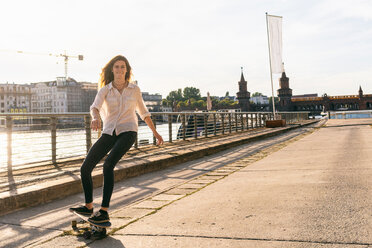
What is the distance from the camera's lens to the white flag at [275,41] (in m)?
22.5

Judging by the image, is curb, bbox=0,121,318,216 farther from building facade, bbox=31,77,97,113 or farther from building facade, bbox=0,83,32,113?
building facade, bbox=0,83,32,113

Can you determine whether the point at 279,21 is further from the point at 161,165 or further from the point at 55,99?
the point at 55,99

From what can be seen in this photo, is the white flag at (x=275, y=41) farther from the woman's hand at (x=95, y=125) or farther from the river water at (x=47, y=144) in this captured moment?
the woman's hand at (x=95, y=125)

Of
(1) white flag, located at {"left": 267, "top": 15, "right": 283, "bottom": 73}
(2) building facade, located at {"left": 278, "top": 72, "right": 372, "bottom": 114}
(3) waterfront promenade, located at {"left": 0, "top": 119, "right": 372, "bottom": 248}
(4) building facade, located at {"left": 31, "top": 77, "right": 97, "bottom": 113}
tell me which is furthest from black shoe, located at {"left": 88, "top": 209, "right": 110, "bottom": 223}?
(2) building facade, located at {"left": 278, "top": 72, "right": 372, "bottom": 114}

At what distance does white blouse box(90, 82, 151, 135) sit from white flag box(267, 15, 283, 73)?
20.3 meters

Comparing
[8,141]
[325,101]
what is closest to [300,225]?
[8,141]

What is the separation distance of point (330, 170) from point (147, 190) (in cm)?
290

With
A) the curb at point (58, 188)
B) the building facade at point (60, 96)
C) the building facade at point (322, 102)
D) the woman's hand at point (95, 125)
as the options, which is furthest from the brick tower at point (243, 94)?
the woman's hand at point (95, 125)

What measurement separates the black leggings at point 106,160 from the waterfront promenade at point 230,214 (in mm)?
374

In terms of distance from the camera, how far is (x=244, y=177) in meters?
5.70

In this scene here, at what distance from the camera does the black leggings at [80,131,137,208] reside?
3.19 m

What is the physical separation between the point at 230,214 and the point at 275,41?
67.8 ft

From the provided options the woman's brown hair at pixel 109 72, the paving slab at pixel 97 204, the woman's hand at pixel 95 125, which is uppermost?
the woman's brown hair at pixel 109 72

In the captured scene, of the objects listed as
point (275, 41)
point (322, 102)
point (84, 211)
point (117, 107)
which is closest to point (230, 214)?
point (84, 211)
